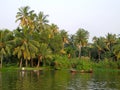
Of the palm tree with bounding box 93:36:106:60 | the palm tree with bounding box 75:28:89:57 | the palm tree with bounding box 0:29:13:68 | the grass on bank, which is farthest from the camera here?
the palm tree with bounding box 93:36:106:60

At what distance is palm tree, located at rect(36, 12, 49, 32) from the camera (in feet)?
240

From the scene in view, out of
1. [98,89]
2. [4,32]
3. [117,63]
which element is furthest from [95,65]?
[98,89]

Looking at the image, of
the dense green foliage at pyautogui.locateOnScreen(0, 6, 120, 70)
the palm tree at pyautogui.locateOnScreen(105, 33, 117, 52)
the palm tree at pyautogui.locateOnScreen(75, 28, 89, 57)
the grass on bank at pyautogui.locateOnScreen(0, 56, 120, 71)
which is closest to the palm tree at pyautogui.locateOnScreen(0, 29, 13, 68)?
the dense green foliage at pyautogui.locateOnScreen(0, 6, 120, 70)

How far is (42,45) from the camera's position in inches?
2665

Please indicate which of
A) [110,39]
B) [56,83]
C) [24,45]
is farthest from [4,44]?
[110,39]

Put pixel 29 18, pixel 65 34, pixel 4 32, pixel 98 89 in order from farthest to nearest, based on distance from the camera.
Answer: pixel 65 34 < pixel 29 18 < pixel 4 32 < pixel 98 89

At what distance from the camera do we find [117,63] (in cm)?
7462

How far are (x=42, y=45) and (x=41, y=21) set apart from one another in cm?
Answer: 864

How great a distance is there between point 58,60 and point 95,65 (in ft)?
35.1

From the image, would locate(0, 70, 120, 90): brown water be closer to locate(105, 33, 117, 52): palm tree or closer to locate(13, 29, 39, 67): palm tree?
locate(13, 29, 39, 67): palm tree

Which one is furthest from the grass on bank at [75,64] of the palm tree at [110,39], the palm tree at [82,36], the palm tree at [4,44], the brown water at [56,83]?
the brown water at [56,83]

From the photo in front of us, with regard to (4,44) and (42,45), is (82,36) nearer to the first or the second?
(42,45)

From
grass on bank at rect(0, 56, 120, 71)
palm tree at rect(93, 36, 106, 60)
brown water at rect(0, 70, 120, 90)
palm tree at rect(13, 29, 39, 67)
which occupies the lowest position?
brown water at rect(0, 70, 120, 90)

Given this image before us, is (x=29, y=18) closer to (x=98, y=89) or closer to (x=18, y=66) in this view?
(x=18, y=66)
